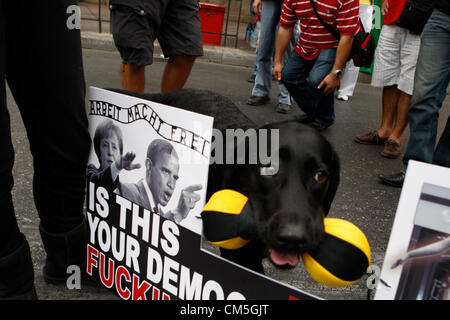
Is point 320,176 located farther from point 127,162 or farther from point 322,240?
point 127,162

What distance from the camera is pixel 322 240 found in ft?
4.05

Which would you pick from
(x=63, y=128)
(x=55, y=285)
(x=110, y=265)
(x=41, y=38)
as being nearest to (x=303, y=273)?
(x=110, y=265)

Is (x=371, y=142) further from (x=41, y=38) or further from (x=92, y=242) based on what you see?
(x=41, y=38)

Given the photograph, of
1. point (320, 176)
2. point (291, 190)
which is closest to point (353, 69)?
point (320, 176)

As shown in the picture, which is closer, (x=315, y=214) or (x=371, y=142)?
(x=315, y=214)

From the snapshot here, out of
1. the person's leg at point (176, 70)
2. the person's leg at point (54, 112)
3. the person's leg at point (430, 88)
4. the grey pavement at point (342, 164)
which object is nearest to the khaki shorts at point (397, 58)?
the grey pavement at point (342, 164)

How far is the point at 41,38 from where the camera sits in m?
1.34

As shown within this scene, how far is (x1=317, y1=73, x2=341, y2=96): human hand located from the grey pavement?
588 millimetres

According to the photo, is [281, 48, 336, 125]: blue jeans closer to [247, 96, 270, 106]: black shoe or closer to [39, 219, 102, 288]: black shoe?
[247, 96, 270, 106]: black shoe

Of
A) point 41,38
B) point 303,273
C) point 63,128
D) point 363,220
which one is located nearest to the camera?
point 41,38

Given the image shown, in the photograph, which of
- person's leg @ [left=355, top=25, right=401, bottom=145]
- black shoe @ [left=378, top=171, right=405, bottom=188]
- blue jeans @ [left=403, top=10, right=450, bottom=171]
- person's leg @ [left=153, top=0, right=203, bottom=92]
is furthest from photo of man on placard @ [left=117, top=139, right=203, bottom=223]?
person's leg @ [left=355, top=25, right=401, bottom=145]

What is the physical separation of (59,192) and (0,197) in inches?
10.0

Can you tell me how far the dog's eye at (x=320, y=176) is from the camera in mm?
1444

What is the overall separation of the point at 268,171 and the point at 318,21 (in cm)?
283
